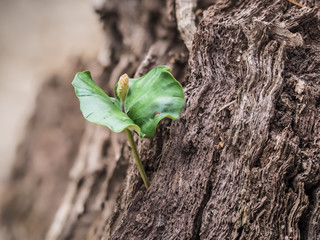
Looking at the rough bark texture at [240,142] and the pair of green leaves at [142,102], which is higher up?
the pair of green leaves at [142,102]

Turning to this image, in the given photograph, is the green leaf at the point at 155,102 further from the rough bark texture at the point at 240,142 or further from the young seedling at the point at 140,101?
the rough bark texture at the point at 240,142

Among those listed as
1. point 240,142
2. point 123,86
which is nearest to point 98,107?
point 123,86

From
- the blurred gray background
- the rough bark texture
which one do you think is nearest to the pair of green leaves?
the rough bark texture

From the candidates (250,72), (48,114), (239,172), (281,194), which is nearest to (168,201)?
(239,172)

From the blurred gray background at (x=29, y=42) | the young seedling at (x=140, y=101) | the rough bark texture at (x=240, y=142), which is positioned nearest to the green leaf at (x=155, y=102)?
the young seedling at (x=140, y=101)

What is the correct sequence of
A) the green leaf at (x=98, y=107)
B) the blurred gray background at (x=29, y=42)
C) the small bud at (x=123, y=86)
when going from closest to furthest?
1. the green leaf at (x=98, y=107)
2. the small bud at (x=123, y=86)
3. the blurred gray background at (x=29, y=42)

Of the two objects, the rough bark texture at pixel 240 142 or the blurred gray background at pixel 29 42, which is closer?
the rough bark texture at pixel 240 142

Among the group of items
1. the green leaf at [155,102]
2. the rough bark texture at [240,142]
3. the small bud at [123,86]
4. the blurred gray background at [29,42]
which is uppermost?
the blurred gray background at [29,42]

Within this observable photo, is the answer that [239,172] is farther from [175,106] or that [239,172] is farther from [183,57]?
[183,57]
